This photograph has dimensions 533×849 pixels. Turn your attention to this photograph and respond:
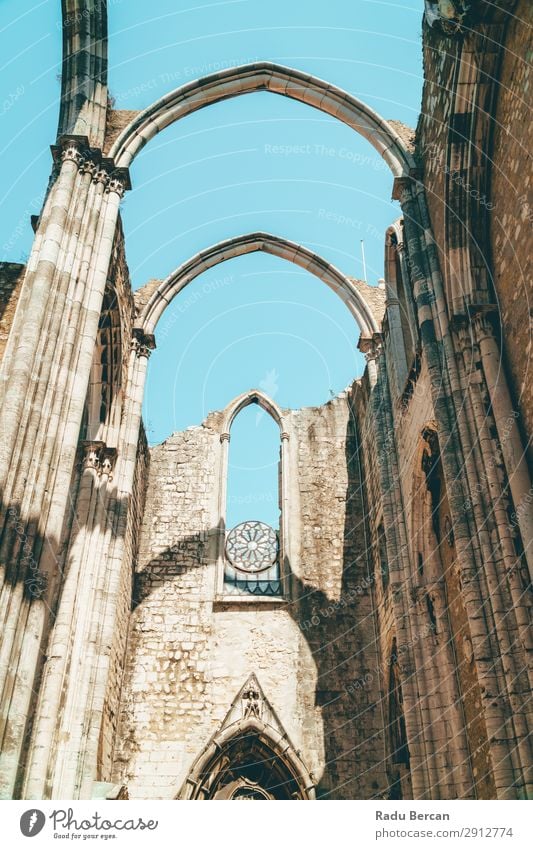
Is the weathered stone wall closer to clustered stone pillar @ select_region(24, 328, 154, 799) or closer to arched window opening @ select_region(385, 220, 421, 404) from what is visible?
clustered stone pillar @ select_region(24, 328, 154, 799)

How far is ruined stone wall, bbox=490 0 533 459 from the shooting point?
6.42m

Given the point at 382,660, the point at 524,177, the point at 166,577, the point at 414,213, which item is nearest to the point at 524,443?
the point at 524,177

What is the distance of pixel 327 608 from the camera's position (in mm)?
11922

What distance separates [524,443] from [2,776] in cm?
489

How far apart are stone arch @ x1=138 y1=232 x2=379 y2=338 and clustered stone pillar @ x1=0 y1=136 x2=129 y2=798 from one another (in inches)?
146

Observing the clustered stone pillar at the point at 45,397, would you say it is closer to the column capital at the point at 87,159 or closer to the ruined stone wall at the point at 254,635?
the column capital at the point at 87,159

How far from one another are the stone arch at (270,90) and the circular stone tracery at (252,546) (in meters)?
6.78

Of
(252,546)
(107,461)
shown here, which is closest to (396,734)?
(252,546)

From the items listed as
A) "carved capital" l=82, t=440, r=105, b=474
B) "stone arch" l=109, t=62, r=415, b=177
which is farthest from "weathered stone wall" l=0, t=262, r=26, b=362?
"stone arch" l=109, t=62, r=415, b=177

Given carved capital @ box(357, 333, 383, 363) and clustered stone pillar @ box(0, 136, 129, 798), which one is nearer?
clustered stone pillar @ box(0, 136, 129, 798)

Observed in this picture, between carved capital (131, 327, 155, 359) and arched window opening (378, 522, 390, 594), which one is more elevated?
carved capital (131, 327, 155, 359)

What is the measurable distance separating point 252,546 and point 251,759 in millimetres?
3601

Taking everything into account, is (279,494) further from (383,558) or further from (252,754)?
(252,754)

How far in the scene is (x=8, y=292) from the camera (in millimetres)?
9508
